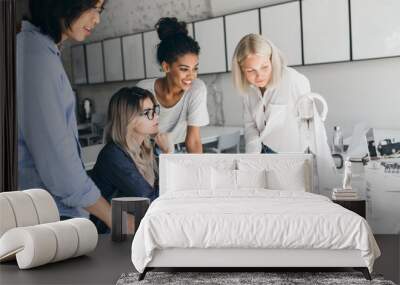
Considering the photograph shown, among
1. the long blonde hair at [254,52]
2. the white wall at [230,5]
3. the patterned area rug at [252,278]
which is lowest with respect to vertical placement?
the patterned area rug at [252,278]

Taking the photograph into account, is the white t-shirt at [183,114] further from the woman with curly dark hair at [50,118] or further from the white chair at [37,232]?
the white chair at [37,232]

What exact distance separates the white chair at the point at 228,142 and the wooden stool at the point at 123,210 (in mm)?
1072

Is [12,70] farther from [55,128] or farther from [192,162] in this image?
[192,162]

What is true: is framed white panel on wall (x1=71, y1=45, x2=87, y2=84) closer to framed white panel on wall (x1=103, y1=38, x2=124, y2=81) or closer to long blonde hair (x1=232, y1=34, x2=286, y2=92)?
framed white panel on wall (x1=103, y1=38, x2=124, y2=81)

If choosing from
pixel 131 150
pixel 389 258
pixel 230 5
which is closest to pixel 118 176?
pixel 131 150

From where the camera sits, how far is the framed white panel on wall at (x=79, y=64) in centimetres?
777

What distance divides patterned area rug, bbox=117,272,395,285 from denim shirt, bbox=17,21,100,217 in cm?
249

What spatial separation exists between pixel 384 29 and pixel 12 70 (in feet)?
13.2

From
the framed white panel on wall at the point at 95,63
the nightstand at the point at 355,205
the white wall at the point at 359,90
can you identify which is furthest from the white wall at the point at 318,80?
the nightstand at the point at 355,205

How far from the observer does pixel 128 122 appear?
764 centimetres

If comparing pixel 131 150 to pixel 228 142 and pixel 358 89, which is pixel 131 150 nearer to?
pixel 228 142

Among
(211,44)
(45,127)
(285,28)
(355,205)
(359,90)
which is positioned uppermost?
(285,28)

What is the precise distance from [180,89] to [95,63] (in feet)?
3.59

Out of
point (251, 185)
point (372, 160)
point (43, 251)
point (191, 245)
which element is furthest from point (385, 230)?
point (43, 251)
